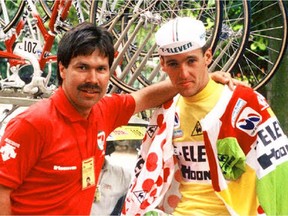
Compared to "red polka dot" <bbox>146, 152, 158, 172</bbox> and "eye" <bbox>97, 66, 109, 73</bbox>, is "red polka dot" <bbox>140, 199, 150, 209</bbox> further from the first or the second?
"eye" <bbox>97, 66, 109, 73</bbox>

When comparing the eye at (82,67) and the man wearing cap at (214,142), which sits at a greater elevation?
the eye at (82,67)

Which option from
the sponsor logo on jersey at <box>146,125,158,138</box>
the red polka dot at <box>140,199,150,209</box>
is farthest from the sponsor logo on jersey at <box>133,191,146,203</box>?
the sponsor logo on jersey at <box>146,125,158,138</box>

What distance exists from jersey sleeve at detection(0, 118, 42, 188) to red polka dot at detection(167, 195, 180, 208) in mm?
842

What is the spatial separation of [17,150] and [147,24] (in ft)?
7.92

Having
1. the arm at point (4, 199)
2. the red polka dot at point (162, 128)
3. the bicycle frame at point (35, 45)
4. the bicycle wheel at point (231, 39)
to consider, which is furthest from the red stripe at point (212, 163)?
the bicycle frame at point (35, 45)

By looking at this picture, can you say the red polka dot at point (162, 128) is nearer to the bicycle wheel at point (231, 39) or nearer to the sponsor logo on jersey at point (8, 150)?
the sponsor logo on jersey at point (8, 150)

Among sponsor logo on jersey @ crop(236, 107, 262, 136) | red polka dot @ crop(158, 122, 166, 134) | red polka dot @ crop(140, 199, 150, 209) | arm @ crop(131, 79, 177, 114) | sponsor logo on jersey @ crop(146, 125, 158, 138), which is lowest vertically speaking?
red polka dot @ crop(140, 199, 150, 209)

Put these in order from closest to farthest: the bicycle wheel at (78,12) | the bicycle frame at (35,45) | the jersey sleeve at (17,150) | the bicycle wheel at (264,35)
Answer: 1. the jersey sleeve at (17,150)
2. the bicycle frame at (35,45)
3. the bicycle wheel at (78,12)
4. the bicycle wheel at (264,35)

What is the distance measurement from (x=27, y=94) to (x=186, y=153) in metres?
2.16

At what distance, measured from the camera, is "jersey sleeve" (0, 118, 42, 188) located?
7.48ft

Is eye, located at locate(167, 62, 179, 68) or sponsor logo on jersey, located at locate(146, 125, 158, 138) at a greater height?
eye, located at locate(167, 62, 179, 68)

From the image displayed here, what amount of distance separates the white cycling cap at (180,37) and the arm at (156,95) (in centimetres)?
27

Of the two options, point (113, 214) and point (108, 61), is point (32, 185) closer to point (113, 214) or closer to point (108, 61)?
point (108, 61)

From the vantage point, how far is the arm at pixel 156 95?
9.78ft
